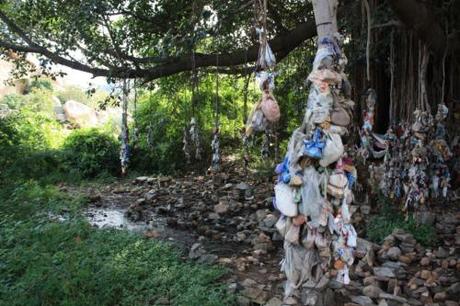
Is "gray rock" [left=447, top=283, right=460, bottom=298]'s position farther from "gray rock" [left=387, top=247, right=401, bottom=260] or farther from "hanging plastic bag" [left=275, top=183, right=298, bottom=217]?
"hanging plastic bag" [left=275, top=183, right=298, bottom=217]

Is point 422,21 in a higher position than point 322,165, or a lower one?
higher

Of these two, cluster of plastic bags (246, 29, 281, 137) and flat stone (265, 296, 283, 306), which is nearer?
cluster of plastic bags (246, 29, 281, 137)

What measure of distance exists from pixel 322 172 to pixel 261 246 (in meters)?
2.38

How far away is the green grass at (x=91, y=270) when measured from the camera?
3.22m

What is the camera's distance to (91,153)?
963 centimetres

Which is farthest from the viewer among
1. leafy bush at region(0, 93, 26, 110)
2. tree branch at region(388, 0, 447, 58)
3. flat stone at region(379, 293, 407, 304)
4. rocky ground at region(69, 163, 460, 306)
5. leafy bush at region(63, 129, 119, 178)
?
leafy bush at region(0, 93, 26, 110)

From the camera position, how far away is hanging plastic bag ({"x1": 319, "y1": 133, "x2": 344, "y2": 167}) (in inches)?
82.8

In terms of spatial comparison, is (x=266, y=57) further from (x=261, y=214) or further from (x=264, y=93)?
(x=261, y=214)

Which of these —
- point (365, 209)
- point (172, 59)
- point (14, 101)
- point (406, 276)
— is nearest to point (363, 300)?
point (406, 276)

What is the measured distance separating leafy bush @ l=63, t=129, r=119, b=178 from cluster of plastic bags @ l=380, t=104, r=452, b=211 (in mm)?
5940

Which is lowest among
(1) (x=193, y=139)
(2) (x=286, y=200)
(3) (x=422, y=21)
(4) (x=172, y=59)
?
(2) (x=286, y=200)

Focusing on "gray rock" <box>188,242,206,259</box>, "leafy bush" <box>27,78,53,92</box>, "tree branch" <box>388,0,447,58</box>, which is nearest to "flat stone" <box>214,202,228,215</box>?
"gray rock" <box>188,242,206,259</box>

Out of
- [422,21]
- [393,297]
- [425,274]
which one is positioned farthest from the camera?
[422,21]

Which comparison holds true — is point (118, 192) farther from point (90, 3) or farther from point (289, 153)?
point (289, 153)
